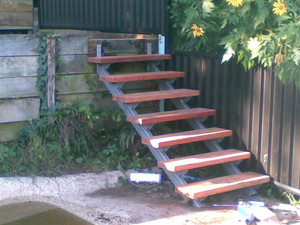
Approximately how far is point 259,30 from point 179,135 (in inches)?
55.8

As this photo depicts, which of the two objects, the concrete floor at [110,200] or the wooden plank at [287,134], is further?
the wooden plank at [287,134]

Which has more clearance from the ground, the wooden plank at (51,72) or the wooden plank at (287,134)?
the wooden plank at (51,72)

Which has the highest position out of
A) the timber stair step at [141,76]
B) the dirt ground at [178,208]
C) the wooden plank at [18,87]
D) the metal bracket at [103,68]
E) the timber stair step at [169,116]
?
the metal bracket at [103,68]

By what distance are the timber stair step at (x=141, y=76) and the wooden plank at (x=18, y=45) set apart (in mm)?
893

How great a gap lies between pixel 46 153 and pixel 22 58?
1173 millimetres

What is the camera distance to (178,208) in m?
5.31

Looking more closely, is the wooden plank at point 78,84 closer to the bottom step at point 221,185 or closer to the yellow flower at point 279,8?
the bottom step at point 221,185

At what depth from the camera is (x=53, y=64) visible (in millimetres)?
6398

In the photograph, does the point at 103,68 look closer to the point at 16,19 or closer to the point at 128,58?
the point at 128,58

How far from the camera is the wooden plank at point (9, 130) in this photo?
20.4 ft

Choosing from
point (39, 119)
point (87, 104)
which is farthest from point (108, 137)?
point (39, 119)

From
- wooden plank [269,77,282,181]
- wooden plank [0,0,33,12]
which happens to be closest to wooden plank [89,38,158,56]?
wooden plank [269,77,282,181]

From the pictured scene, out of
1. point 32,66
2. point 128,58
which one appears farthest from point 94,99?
point 32,66

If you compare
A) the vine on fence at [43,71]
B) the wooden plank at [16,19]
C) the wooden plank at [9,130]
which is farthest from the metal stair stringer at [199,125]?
the wooden plank at [16,19]
